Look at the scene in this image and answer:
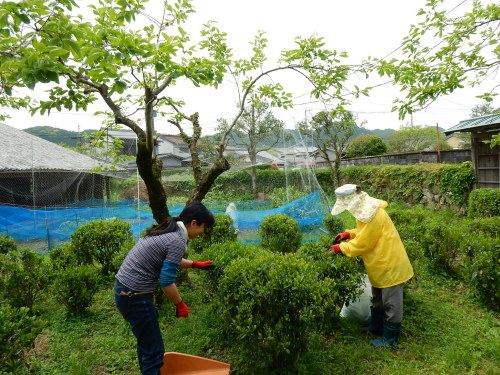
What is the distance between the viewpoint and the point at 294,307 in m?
2.35

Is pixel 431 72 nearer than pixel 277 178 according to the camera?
Yes

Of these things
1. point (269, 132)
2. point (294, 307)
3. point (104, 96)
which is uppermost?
point (269, 132)

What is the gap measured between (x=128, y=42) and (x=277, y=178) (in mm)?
11175

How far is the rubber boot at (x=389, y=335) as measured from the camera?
2.97 metres

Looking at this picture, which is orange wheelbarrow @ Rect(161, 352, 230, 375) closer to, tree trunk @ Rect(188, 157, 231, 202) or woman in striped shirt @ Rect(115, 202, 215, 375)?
woman in striped shirt @ Rect(115, 202, 215, 375)

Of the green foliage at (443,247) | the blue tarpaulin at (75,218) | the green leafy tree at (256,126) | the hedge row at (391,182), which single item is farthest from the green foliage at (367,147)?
the green foliage at (443,247)

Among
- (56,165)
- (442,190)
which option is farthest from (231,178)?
(442,190)

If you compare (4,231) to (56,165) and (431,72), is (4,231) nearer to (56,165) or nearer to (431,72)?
(56,165)

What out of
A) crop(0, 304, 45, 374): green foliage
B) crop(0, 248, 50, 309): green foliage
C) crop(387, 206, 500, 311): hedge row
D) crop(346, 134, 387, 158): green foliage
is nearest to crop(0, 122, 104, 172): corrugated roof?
crop(0, 248, 50, 309): green foliage

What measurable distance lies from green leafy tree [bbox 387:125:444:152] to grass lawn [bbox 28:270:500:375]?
2612cm

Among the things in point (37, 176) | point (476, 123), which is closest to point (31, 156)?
point (37, 176)

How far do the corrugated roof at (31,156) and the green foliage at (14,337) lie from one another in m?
7.34

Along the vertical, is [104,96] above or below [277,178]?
above

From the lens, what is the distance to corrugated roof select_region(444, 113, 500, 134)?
7.69 metres
